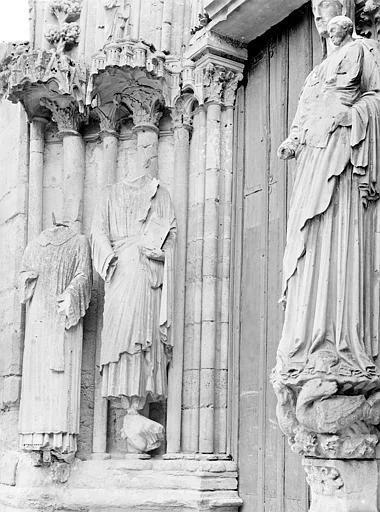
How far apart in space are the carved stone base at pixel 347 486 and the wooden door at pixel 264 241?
0.99 metres

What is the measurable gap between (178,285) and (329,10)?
219 cm

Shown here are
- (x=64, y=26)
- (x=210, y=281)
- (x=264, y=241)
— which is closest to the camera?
(x=264, y=241)

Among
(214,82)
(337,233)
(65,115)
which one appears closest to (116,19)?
(65,115)

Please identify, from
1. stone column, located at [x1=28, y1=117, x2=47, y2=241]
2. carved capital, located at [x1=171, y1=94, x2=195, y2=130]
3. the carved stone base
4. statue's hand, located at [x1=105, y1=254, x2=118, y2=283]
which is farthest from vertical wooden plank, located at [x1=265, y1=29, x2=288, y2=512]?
stone column, located at [x1=28, y1=117, x2=47, y2=241]

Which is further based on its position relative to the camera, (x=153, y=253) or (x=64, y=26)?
(x=64, y=26)

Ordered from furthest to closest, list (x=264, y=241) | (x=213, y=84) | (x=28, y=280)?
(x=213, y=84), (x=28, y=280), (x=264, y=241)

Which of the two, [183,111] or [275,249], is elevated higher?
[183,111]

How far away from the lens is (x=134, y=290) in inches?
237

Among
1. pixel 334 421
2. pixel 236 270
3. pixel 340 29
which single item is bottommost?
pixel 334 421

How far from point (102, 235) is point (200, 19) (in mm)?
1667

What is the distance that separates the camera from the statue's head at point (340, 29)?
474 centimetres

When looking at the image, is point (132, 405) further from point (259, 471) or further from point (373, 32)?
point (373, 32)

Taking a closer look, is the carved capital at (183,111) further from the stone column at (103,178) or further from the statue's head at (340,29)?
the statue's head at (340,29)

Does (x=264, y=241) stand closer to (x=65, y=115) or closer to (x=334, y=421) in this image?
(x=65, y=115)
